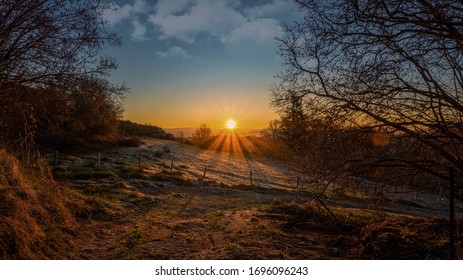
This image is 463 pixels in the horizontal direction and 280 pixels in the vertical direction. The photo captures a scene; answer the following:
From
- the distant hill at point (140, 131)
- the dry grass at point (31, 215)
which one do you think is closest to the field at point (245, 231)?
the dry grass at point (31, 215)

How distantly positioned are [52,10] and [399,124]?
799 cm

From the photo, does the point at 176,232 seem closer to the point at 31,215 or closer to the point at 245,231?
the point at 245,231

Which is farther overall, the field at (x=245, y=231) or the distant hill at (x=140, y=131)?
the distant hill at (x=140, y=131)

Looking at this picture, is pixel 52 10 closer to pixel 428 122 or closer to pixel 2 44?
pixel 2 44

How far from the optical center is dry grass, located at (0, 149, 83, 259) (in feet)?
20.2

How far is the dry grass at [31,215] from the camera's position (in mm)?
6154

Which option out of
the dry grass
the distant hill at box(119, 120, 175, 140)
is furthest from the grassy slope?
the distant hill at box(119, 120, 175, 140)

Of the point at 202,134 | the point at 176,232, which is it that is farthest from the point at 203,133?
the point at 176,232

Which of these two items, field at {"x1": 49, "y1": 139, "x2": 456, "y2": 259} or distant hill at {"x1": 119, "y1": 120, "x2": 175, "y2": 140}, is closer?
field at {"x1": 49, "y1": 139, "x2": 456, "y2": 259}

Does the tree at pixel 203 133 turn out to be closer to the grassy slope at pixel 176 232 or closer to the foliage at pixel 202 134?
the foliage at pixel 202 134

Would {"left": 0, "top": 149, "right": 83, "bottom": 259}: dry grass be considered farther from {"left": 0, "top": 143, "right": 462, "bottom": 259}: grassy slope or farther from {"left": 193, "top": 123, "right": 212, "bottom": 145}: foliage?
{"left": 193, "top": 123, "right": 212, "bottom": 145}: foliage

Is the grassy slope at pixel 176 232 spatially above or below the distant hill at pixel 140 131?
below
